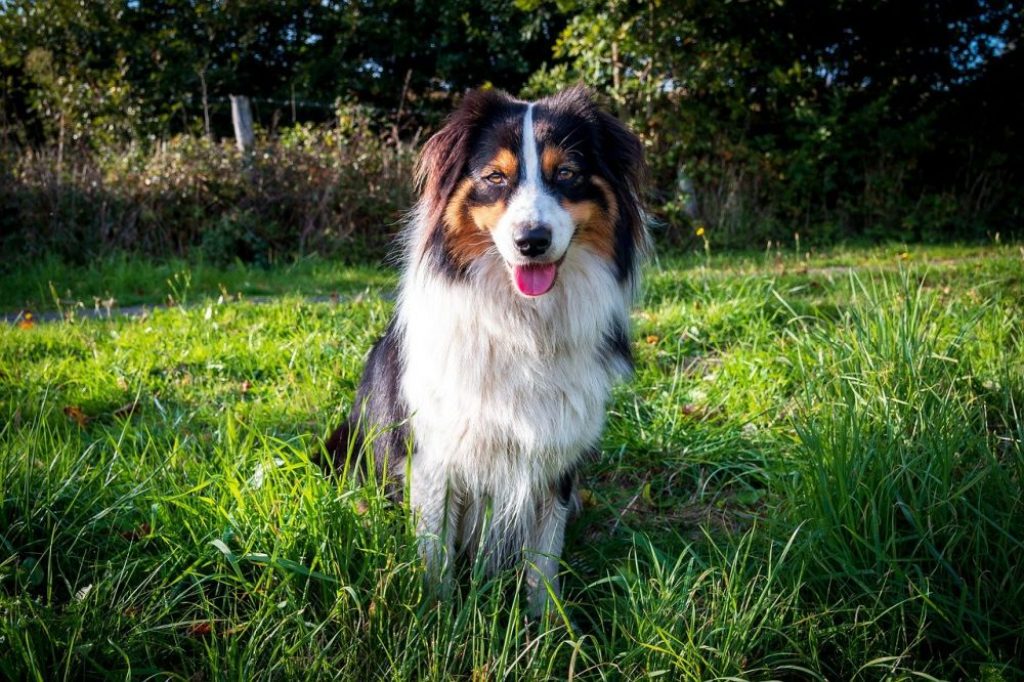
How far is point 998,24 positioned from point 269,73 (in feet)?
38.8

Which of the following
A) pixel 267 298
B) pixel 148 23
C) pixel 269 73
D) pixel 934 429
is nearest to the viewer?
pixel 934 429

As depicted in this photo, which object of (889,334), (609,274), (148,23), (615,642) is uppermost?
(148,23)

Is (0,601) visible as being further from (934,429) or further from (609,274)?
(934,429)

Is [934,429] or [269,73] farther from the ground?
[269,73]

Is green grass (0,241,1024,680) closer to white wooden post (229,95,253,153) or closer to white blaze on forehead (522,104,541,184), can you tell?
white blaze on forehead (522,104,541,184)

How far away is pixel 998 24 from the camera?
9.95m

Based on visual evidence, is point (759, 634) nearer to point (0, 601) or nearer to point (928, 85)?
point (0, 601)

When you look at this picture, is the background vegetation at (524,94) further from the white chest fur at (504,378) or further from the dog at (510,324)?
the white chest fur at (504,378)

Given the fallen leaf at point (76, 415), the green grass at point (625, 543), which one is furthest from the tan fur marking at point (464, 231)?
the fallen leaf at point (76, 415)

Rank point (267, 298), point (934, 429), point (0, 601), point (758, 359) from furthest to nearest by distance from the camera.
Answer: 1. point (267, 298)
2. point (758, 359)
3. point (934, 429)
4. point (0, 601)

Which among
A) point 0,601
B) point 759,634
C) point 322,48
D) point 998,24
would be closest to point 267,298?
point 0,601

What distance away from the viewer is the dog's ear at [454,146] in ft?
7.72

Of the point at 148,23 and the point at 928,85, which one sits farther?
the point at 148,23

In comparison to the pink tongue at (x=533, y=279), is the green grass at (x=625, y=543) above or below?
below
